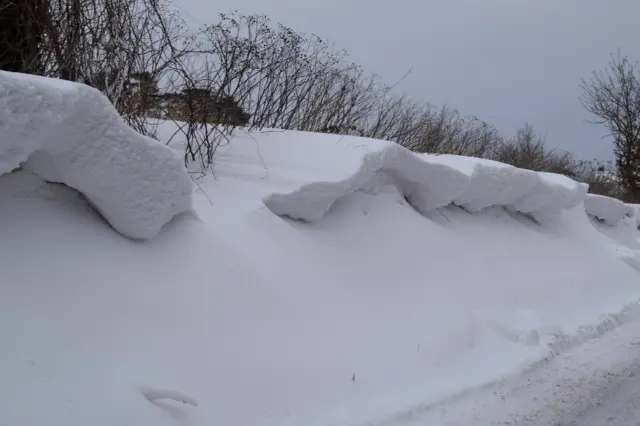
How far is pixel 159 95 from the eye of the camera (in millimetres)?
5562

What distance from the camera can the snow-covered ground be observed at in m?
2.89

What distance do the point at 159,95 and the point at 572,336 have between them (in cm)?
456

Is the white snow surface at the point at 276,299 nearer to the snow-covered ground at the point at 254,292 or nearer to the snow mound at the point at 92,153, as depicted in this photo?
the snow-covered ground at the point at 254,292

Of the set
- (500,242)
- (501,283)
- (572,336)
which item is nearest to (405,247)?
(501,283)

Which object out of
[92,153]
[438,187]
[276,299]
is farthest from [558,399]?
[92,153]

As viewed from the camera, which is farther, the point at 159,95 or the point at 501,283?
the point at 501,283

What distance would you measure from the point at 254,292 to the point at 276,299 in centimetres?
18

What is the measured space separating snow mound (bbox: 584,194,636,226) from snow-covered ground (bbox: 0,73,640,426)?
15.8 ft

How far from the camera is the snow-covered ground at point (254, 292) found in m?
2.89

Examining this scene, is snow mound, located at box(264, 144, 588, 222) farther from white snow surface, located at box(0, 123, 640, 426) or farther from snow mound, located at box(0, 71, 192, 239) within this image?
snow mound, located at box(0, 71, 192, 239)

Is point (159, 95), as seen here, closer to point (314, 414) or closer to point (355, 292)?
point (355, 292)

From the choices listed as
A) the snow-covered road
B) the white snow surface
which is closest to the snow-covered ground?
the white snow surface

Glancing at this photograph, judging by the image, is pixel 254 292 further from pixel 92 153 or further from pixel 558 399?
pixel 558 399

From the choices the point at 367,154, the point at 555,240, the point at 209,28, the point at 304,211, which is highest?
the point at 209,28
